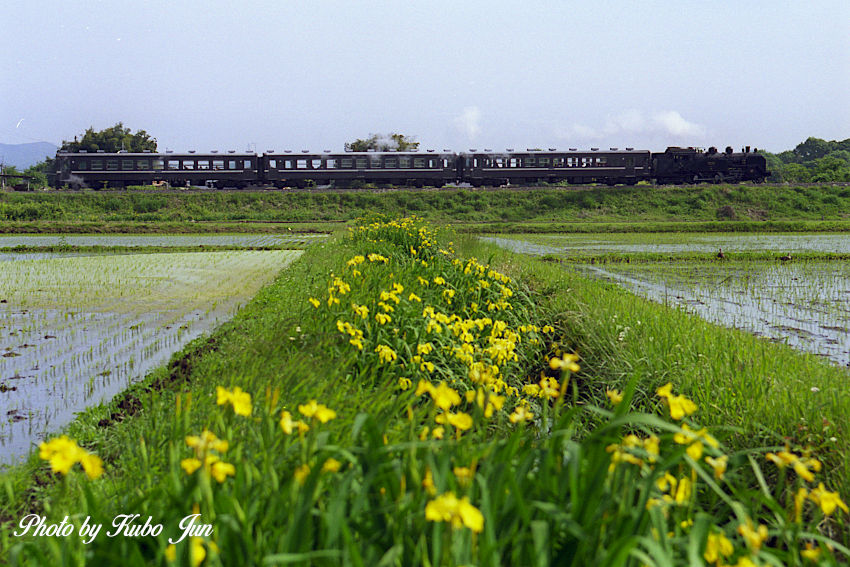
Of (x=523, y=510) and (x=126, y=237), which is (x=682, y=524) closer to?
(x=523, y=510)

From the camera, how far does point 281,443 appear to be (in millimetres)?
2338

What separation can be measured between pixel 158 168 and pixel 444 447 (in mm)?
41013

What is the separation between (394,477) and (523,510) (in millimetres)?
366

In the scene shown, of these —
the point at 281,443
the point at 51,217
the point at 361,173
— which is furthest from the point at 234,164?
the point at 281,443

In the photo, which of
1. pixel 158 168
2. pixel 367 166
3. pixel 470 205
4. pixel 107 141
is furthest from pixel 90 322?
pixel 107 141

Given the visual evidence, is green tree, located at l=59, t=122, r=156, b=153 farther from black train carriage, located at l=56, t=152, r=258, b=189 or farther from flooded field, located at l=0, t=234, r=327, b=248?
flooded field, located at l=0, t=234, r=327, b=248

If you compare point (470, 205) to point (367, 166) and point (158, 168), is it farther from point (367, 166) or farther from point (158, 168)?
point (158, 168)

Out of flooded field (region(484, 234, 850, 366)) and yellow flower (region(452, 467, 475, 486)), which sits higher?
yellow flower (region(452, 467, 475, 486))

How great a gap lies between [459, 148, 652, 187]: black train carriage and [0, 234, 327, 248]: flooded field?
17.6 meters

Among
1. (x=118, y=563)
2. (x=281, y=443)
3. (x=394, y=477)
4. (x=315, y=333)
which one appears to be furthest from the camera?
(x=315, y=333)

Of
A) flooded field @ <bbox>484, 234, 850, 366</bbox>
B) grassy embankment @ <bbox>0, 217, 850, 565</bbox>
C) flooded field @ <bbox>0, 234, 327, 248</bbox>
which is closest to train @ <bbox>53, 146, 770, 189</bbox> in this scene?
flooded field @ <bbox>0, 234, 327, 248</bbox>

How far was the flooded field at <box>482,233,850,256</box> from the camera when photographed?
59.7ft

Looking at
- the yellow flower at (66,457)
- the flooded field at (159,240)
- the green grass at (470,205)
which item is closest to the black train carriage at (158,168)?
the green grass at (470,205)

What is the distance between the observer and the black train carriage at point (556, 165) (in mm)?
39812
